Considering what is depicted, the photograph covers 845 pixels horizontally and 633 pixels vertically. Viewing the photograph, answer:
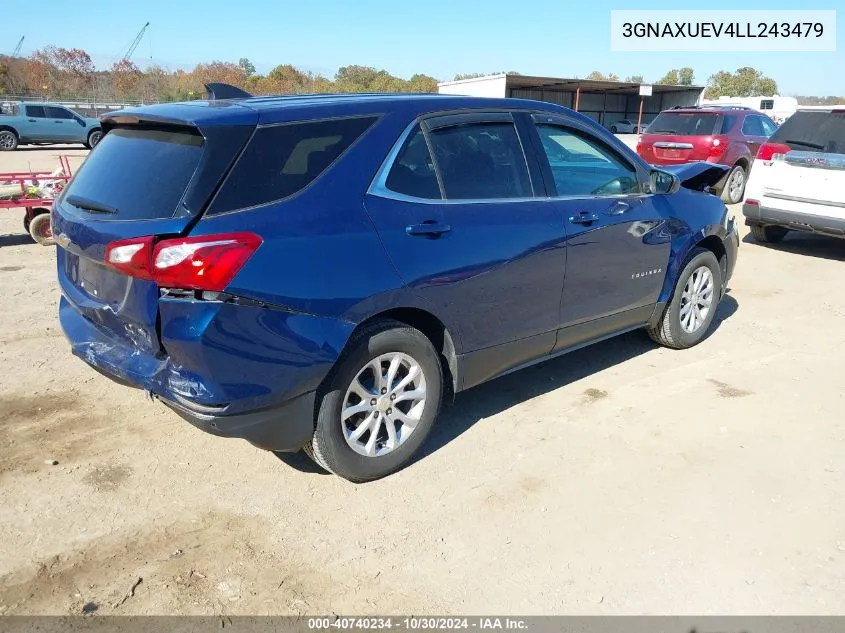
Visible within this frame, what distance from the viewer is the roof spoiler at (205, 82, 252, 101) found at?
364 centimetres

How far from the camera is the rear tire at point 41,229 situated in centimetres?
867

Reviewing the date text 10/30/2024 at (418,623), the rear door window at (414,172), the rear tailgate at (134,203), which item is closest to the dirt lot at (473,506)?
the date text 10/30/2024 at (418,623)

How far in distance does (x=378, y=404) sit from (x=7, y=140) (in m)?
27.4

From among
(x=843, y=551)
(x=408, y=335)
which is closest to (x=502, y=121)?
(x=408, y=335)

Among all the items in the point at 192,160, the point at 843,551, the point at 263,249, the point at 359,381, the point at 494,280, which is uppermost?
the point at 192,160

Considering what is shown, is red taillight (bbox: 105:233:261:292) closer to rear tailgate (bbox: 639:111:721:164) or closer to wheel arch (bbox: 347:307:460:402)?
wheel arch (bbox: 347:307:460:402)

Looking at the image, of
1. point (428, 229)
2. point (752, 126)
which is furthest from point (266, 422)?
point (752, 126)

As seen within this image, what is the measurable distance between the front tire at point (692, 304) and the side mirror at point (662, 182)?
2.15ft

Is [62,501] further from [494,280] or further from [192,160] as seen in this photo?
[494,280]

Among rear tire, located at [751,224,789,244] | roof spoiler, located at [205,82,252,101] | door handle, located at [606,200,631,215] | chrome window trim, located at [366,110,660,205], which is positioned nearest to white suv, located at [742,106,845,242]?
rear tire, located at [751,224,789,244]

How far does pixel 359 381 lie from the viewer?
3275mm

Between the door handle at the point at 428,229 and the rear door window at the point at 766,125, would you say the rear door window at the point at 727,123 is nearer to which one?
the rear door window at the point at 766,125

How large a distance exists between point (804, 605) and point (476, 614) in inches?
49.4

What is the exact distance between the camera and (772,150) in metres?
8.58
